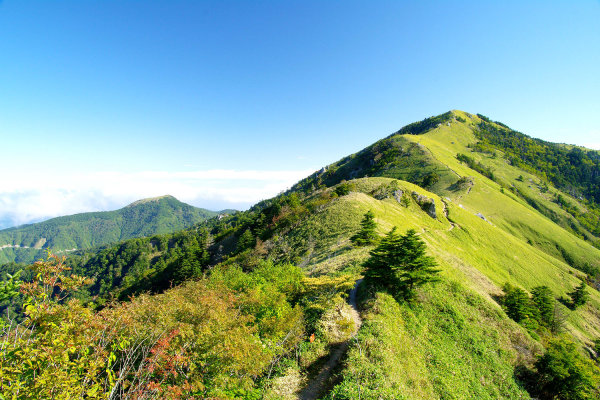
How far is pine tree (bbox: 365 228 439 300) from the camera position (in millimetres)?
29016

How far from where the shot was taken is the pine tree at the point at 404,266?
95.2 ft

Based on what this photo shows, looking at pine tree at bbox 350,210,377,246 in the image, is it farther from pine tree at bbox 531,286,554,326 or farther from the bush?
Answer: pine tree at bbox 531,286,554,326

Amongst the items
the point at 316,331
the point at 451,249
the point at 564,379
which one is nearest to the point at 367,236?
the point at 316,331

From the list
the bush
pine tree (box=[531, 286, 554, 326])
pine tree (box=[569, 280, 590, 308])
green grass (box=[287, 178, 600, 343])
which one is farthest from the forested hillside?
pine tree (box=[569, 280, 590, 308])

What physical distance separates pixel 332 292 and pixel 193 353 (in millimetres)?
17691

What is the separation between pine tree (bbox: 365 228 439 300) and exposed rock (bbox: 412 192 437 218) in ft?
189

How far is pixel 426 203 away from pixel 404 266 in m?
62.8

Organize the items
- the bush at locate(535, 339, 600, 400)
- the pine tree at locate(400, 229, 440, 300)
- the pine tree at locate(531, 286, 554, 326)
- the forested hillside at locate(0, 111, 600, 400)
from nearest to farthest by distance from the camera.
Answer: the forested hillside at locate(0, 111, 600, 400) → the bush at locate(535, 339, 600, 400) → the pine tree at locate(400, 229, 440, 300) → the pine tree at locate(531, 286, 554, 326)

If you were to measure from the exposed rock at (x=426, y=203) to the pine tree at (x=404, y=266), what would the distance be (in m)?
57.7

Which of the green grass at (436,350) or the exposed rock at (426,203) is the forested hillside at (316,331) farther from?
the exposed rock at (426,203)

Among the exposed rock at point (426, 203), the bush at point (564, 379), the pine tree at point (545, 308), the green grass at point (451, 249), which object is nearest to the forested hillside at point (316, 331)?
the bush at point (564, 379)

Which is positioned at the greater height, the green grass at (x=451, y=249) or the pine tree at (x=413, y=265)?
the pine tree at (x=413, y=265)

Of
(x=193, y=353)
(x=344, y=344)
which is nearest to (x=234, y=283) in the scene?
(x=344, y=344)

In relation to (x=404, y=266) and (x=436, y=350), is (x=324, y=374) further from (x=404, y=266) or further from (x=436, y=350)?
(x=404, y=266)
